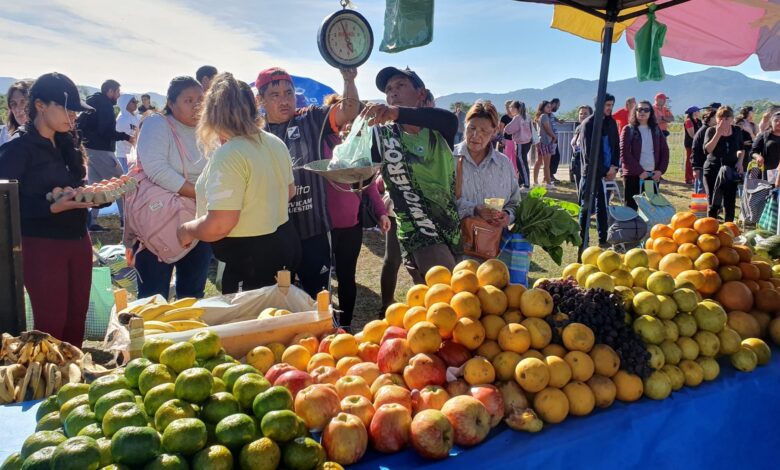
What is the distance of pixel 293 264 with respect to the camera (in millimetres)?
3066

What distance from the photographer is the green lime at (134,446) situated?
1279mm

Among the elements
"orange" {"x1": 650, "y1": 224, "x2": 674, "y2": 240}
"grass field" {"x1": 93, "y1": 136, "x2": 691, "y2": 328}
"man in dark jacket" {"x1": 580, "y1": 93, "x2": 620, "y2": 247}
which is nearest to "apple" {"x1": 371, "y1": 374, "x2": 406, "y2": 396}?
"orange" {"x1": 650, "y1": 224, "x2": 674, "y2": 240}

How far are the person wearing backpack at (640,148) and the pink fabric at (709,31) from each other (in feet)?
6.19

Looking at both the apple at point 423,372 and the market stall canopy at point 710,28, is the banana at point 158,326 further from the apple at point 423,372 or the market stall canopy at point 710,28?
the market stall canopy at point 710,28

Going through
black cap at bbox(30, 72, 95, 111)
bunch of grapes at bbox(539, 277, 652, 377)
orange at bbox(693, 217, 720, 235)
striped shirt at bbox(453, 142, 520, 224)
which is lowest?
bunch of grapes at bbox(539, 277, 652, 377)

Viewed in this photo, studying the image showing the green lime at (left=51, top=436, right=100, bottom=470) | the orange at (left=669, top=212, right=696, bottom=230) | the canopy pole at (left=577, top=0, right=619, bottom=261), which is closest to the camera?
the green lime at (left=51, top=436, right=100, bottom=470)

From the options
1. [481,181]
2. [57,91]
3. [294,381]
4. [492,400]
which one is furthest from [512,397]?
[57,91]

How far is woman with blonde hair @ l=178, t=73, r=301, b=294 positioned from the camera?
8.43 feet

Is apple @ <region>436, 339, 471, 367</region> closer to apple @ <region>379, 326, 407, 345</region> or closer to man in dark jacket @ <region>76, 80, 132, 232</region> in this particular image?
apple @ <region>379, 326, 407, 345</region>

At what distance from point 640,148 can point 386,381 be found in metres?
7.13

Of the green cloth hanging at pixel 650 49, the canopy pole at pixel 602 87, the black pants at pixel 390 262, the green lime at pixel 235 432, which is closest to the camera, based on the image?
the green lime at pixel 235 432

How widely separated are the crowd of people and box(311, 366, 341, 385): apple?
3.25 feet

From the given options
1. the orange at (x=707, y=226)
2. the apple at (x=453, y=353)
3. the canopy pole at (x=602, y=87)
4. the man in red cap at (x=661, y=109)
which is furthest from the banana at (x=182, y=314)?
the man in red cap at (x=661, y=109)

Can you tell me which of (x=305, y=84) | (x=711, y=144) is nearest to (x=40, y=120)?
(x=305, y=84)
